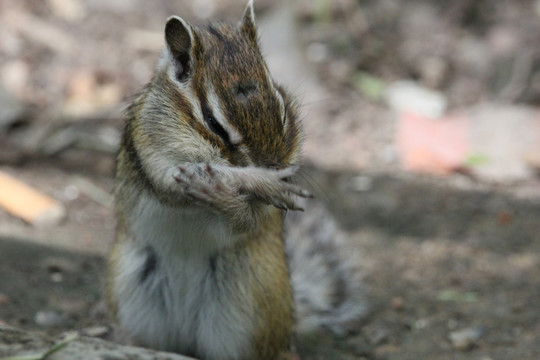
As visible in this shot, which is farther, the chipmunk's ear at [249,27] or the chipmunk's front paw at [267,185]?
the chipmunk's ear at [249,27]

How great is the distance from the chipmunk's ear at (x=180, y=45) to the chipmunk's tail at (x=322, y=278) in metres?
1.63

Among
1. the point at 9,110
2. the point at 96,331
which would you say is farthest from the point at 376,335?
the point at 9,110

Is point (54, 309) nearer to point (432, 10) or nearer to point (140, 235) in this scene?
point (140, 235)

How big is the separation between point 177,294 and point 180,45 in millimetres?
1241

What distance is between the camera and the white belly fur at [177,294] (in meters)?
3.62

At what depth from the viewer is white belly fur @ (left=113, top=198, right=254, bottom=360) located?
3.62 meters

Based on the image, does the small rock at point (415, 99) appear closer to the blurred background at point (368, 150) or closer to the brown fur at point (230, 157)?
the blurred background at point (368, 150)

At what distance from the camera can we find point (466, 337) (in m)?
4.43

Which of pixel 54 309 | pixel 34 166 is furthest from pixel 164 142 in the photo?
pixel 34 166

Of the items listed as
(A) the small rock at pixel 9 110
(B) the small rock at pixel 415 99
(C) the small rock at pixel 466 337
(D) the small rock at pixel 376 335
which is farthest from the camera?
(B) the small rock at pixel 415 99

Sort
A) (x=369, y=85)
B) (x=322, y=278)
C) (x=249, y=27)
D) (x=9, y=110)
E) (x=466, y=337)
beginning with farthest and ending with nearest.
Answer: (x=369, y=85)
(x=9, y=110)
(x=322, y=278)
(x=466, y=337)
(x=249, y=27)

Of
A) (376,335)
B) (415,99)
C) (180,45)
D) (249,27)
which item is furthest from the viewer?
(415,99)

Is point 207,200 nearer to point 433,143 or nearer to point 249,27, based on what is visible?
point 249,27

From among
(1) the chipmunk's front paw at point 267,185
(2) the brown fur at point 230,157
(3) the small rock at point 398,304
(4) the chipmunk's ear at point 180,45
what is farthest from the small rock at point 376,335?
(4) the chipmunk's ear at point 180,45
